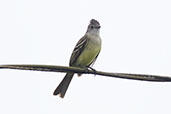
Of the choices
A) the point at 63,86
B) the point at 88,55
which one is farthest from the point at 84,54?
the point at 63,86

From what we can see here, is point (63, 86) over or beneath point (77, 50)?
beneath

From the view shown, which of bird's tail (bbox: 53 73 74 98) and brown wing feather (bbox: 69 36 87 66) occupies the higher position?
brown wing feather (bbox: 69 36 87 66)

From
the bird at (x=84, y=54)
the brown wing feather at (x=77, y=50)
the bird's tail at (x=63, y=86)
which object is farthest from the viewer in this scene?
the brown wing feather at (x=77, y=50)

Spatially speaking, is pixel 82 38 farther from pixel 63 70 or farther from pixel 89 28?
pixel 63 70

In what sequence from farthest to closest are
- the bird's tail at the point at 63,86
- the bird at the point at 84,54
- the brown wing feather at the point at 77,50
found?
the brown wing feather at the point at 77,50 < the bird at the point at 84,54 < the bird's tail at the point at 63,86

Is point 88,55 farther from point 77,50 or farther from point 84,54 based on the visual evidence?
point 77,50

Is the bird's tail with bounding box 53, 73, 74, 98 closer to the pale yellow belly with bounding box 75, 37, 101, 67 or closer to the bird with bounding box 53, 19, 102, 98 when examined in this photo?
the bird with bounding box 53, 19, 102, 98

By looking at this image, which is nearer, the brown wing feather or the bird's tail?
the bird's tail

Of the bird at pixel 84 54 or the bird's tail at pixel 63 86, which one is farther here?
the bird at pixel 84 54

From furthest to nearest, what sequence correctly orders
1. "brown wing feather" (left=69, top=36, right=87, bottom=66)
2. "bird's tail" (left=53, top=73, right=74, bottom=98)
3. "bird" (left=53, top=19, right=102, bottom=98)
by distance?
"brown wing feather" (left=69, top=36, right=87, bottom=66)
"bird" (left=53, top=19, right=102, bottom=98)
"bird's tail" (left=53, top=73, right=74, bottom=98)

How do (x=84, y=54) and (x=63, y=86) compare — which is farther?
(x=84, y=54)

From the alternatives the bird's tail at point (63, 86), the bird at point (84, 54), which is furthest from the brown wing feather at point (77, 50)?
the bird's tail at point (63, 86)

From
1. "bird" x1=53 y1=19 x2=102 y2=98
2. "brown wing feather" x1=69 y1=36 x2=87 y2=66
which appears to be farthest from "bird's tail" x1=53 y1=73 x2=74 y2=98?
"brown wing feather" x1=69 y1=36 x2=87 y2=66

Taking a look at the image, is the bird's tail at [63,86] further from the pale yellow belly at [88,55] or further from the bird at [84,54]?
the pale yellow belly at [88,55]
